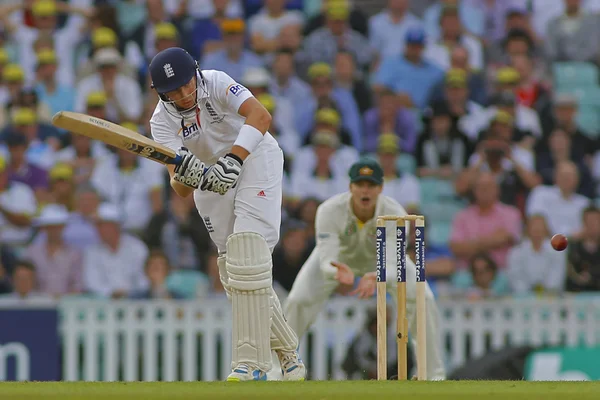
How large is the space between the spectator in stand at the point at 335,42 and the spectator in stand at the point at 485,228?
2.15 meters

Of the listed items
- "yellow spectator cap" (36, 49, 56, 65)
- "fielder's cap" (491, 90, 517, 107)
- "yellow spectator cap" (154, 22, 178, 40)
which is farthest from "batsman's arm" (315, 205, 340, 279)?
"yellow spectator cap" (36, 49, 56, 65)

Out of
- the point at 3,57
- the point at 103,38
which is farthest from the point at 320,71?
the point at 3,57

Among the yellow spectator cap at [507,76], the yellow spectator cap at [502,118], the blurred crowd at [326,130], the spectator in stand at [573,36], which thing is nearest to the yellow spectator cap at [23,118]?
the blurred crowd at [326,130]

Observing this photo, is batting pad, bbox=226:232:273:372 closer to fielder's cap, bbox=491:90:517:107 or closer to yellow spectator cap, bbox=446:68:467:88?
yellow spectator cap, bbox=446:68:467:88

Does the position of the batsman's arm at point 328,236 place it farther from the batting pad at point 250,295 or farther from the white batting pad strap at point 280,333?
the batting pad at point 250,295

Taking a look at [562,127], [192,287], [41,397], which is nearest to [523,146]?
[562,127]

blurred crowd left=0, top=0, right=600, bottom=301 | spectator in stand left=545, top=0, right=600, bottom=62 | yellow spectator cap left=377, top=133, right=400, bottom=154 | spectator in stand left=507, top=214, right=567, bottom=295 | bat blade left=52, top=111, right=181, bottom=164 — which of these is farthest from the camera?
spectator in stand left=545, top=0, right=600, bottom=62

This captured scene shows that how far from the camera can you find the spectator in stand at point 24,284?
10.5 metres

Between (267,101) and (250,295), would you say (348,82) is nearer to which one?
(267,101)

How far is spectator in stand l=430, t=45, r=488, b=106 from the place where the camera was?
1202 centimetres

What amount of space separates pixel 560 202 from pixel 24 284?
460 centimetres

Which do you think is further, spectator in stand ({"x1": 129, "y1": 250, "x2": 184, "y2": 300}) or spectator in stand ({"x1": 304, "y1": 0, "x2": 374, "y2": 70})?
spectator in stand ({"x1": 304, "y1": 0, "x2": 374, "y2": 70})

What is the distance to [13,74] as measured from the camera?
485 inches

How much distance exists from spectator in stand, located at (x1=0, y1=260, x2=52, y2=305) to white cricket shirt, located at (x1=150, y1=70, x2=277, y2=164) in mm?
4019
